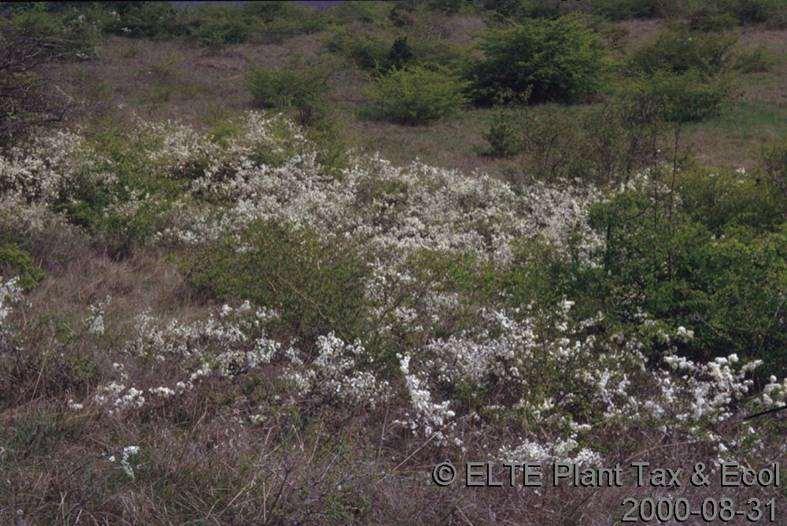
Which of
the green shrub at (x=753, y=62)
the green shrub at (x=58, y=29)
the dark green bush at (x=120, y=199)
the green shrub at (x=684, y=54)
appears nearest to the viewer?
the dark green bush at (x=120, y=199)

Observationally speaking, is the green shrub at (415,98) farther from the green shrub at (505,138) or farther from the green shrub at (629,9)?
the green shrub at (629,9)

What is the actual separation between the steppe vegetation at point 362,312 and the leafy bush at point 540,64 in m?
4.14

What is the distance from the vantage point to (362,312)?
5371mm

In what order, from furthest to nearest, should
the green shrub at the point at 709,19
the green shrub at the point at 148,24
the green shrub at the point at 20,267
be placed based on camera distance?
the green shrub at the point at 148,24 → the green shrub at the point at 709,19 → the green shrub at the point at 20,267

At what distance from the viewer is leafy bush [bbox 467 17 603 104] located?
1658 centimetres

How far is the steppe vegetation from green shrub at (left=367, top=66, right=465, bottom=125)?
2046 mm

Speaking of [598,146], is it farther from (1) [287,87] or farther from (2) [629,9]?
(2) [629,9]

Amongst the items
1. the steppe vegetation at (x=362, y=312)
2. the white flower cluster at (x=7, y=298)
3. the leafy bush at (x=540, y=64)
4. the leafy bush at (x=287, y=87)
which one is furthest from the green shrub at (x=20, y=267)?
the leafy bush at (x=540, y=64)

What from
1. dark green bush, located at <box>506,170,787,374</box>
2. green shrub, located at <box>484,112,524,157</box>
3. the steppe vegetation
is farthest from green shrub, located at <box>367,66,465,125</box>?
dark green bush, located at <box>506,170,787,374</box>

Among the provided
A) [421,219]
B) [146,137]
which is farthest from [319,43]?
[421,219]

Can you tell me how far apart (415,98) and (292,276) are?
971 centimetres

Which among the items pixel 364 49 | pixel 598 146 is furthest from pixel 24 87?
pixel 364 49

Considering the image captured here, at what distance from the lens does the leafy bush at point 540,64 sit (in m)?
16.6

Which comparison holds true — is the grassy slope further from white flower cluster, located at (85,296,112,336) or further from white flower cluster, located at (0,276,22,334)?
white flower cluster, located at (85,296,112,336)
